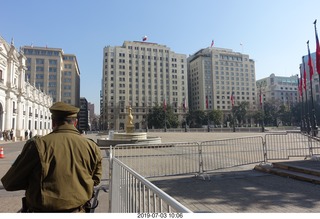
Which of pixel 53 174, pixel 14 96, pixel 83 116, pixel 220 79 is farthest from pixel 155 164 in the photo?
pixel 83 116

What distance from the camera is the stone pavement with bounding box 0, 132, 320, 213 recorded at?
Result: 4.78 meters

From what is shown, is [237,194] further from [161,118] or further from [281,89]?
[281,89]

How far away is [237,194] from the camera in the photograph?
5691 mm

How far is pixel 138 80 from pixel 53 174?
111 meters

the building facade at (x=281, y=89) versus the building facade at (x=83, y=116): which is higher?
the building facade at (x=281, y=89)

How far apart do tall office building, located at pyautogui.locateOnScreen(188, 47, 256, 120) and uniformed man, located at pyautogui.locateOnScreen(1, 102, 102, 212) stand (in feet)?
394

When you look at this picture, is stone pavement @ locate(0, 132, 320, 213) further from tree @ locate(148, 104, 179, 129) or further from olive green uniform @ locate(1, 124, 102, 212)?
tree @ locate(148, 104, 179, 129)

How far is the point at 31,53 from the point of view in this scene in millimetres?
92188

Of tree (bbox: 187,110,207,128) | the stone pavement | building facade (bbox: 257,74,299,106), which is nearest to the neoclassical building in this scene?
the stone pavement

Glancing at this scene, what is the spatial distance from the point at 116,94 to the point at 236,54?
71.8 m

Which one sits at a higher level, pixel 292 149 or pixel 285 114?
pixel 285 114

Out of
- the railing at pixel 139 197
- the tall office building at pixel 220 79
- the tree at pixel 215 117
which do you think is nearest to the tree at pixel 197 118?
the tree at pixel 215 117

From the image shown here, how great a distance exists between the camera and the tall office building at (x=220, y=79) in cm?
12262

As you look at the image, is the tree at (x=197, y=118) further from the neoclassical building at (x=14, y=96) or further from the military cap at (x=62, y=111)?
the military cap at (x=62, y=111)
